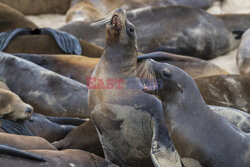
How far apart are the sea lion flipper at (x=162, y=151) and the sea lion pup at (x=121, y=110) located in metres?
0.07

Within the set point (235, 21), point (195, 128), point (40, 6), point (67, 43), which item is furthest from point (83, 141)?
point (40, 6)

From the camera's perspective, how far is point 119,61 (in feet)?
11.5

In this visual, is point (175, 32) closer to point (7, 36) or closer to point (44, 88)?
point (7, 36)

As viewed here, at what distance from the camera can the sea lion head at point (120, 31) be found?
3.44m

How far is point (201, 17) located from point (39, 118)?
3.74m

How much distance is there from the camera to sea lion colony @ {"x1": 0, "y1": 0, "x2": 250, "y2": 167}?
2967 mm

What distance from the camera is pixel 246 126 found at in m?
3.85

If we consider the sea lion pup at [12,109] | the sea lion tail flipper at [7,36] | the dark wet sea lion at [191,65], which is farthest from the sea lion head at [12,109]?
the dark wet sea lion at [191,65]

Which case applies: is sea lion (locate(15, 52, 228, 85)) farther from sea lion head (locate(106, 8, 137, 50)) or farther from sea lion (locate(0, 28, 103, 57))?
sea lion head (locate(106, 8, 137, 50))

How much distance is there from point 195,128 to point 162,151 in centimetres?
32

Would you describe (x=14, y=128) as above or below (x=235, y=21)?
above

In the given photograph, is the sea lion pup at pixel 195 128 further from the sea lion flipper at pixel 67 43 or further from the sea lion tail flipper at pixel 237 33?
the sea lion tail flipper at pixel 237 33

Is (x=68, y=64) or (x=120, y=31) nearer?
(x=120, y=31)

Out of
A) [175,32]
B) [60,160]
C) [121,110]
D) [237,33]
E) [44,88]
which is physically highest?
[121,110]
